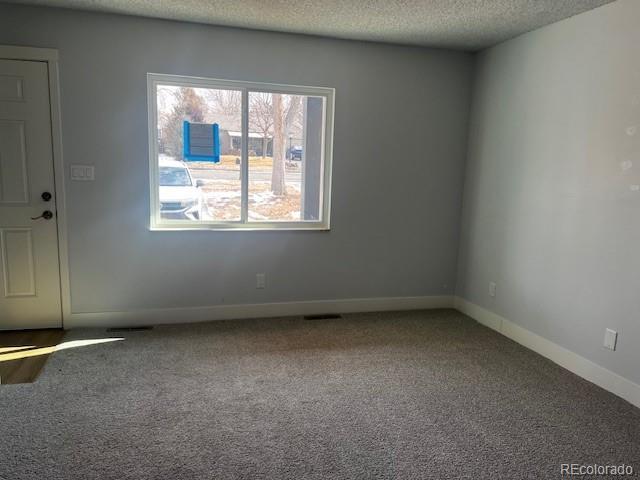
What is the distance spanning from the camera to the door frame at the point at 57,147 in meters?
3.20

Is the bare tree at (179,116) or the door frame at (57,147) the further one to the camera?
the bare tree at (179,116)

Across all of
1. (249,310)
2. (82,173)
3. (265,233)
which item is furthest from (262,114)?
(249,310)

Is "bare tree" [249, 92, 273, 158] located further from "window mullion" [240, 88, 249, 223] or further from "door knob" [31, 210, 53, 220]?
"door knob" [31, 210, 53, 220]

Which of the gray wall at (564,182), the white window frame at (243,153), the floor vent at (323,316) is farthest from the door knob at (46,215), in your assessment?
the gray wall at (564,182)

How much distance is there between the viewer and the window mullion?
12.1 feet

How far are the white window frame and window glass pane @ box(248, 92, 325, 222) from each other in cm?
4

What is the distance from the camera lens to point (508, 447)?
7.07ft

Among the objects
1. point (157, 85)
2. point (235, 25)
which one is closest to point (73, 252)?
point (157, 85)

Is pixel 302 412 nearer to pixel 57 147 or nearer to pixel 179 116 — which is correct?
pixel 179 116

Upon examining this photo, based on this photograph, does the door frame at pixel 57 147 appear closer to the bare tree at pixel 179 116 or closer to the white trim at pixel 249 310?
the white trim at pixel 249 310

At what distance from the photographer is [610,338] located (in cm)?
276

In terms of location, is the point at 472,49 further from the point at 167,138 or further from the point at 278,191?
the point at 167,138

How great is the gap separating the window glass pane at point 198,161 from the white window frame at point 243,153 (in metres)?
0.04

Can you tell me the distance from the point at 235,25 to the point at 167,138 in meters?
1.07
